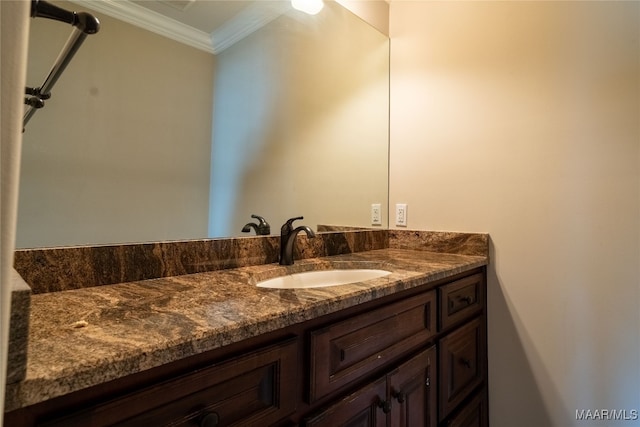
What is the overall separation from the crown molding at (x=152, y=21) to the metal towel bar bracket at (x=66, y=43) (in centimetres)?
20

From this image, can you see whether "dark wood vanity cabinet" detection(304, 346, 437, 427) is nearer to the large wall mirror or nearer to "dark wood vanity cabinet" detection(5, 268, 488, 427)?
"dark wood vanity cabinet" detection(5, 268, 488, 427)

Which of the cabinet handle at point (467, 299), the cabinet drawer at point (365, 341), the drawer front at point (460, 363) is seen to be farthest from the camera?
the cabinet handle at point (467, 299)

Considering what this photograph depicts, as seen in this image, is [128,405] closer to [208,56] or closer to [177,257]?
[177,257]

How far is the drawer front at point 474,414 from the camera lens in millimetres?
1323

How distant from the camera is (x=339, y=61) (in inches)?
75.1

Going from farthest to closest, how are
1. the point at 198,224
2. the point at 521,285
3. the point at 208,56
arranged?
the point at 521,285 → the point at 208,56 → the point at 198,224

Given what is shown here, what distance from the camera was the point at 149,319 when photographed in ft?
2.09

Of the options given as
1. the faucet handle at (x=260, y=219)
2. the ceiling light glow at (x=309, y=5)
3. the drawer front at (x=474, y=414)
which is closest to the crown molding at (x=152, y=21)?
the ceiling light glow at (x=309, y=5)

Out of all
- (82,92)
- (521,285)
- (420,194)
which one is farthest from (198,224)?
(521,285)

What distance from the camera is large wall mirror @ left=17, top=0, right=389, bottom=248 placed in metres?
0.99

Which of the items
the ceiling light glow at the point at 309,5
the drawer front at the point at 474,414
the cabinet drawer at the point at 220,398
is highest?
the ceiling light glow at the point at 309,5

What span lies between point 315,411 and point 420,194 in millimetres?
1282

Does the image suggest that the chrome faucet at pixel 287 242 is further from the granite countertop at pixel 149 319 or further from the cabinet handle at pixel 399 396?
the cabinet handle at pixel 399 396

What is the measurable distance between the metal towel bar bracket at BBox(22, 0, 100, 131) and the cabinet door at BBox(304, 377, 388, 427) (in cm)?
88
